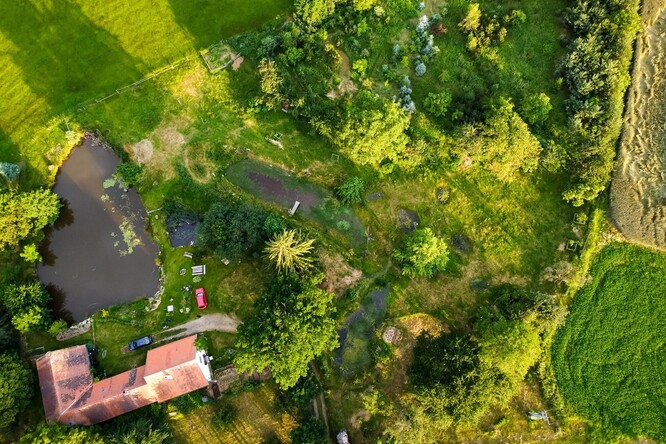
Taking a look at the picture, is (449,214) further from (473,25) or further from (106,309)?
(106,309)

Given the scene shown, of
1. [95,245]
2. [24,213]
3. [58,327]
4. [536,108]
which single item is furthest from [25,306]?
[536,108]

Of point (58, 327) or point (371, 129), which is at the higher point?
point (371, 129)

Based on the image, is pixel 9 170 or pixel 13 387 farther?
pixel 9 170

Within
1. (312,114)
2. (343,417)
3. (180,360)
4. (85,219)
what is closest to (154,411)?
(180,360)

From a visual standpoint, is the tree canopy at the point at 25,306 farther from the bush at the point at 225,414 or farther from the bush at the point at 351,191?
the bush at the point at 351,191

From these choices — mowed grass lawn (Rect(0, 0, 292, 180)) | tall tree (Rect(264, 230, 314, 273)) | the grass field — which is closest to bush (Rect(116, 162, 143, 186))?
mowed grass lawn (Rect(0, 0, 292, 180))

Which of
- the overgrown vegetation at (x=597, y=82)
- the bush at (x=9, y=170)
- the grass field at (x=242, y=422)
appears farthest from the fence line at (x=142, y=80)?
the overgrown vegetation at (x=597, y=82)

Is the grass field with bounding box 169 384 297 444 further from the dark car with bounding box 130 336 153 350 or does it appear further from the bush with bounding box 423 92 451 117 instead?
the bush with bounding box 423 92 451 117

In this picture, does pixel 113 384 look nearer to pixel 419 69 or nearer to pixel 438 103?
pixel 438 103
